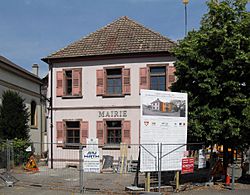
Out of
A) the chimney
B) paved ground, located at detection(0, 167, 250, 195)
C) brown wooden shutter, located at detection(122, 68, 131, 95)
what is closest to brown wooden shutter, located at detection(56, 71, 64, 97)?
brown wooden shutter, located at detection(122, 68, 131, 95)

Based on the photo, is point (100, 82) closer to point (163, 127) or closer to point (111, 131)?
point (111, 131)

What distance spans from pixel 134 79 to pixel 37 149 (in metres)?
13.9

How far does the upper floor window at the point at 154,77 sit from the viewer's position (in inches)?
955

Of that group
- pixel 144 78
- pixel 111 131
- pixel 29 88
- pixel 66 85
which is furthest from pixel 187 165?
pixel 29 88

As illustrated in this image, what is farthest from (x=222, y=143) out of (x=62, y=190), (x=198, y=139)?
(x=62, y=190)

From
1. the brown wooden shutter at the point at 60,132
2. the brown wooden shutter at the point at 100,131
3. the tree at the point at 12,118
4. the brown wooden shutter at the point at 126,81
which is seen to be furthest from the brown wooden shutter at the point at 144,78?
the tree at the point at 12,118

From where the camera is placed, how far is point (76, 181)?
17.0m

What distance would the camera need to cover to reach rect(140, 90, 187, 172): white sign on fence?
1321 cm

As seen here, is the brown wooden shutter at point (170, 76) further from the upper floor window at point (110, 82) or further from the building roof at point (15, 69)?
the building roof at point (15, 69)

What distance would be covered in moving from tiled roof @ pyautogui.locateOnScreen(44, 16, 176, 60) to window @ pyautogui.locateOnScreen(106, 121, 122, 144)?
4.49 m

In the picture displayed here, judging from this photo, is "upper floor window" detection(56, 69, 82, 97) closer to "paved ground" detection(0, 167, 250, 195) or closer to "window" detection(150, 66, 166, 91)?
"window" detection(150, 66, 166, 91)

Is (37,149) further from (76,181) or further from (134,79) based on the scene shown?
(76,181)

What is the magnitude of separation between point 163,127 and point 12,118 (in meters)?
16.4

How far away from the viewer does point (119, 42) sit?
25891 mm
